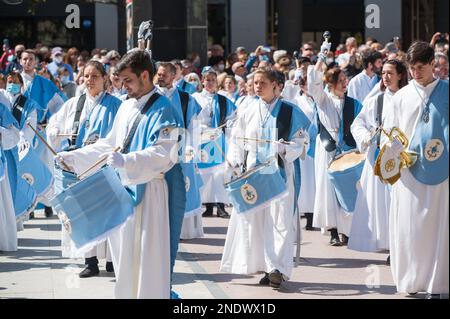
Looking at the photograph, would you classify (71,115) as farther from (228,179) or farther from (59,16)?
(59,16)

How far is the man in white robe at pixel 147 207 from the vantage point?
6.77 metres

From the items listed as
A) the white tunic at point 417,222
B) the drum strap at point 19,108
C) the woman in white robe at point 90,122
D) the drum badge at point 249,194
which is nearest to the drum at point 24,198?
the drum strap at point 19,108

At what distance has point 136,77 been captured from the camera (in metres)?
6.96

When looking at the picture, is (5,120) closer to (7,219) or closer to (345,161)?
(7,219)

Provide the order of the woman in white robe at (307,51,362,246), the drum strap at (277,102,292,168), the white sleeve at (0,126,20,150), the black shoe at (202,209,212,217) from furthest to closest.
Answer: the black shoe at (202,209,212,217)
the woman in white robe at (307,51,362,246)
the white sleeve at (0,126,20,150)
the drum strap at (277,102,292,168)

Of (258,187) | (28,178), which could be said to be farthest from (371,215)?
(28,178)

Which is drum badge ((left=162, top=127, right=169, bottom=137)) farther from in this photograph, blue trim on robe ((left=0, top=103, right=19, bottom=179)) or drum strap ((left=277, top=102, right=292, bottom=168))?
blue trim on robe ((left=0, top=103, right=19, bottom=179))

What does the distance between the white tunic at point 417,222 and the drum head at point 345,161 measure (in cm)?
248

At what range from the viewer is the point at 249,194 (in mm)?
8859

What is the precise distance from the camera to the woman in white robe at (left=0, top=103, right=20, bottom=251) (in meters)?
10.7

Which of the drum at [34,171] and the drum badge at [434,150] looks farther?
the drum at [34,171]

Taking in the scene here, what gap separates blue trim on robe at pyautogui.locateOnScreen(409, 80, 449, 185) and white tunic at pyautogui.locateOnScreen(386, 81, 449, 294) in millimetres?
53

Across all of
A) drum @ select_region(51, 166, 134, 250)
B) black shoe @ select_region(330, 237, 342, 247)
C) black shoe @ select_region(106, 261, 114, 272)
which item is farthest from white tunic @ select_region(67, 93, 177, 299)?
black shoe @ select_region(330, 237, 342, 247)

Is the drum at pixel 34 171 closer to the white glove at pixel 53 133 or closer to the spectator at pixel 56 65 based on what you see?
the white glove at pixel 53 133
